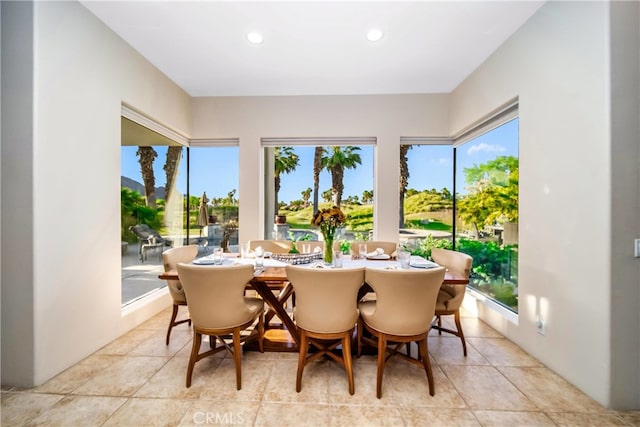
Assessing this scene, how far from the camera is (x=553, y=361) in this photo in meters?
2.09

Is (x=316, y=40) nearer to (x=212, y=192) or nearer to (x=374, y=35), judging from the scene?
(x=374, y=35)

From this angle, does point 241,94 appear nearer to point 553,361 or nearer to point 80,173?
point 80,173

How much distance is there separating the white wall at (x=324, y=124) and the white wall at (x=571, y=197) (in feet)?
4.29

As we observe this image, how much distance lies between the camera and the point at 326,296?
5.84 feet

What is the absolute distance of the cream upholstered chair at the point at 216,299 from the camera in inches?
71.0

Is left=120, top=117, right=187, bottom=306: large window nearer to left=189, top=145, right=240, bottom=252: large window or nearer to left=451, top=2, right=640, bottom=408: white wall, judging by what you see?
left=189, top=145, right=240, bottom=252: large window

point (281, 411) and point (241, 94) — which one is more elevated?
point (241, 94)

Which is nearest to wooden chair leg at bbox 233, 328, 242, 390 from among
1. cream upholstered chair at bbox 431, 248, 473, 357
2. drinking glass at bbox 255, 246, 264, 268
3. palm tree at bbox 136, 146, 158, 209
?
drinking glass at bbox 255, 246, 264, 268

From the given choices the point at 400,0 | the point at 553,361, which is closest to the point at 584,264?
the point at 553,361

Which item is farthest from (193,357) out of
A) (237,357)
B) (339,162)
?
(339,162)

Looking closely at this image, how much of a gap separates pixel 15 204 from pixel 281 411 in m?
2.35

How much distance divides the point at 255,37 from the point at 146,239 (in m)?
2.61

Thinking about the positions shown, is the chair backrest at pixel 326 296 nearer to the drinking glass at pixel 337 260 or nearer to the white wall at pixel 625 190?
the drinking glass at pixel 337 260
